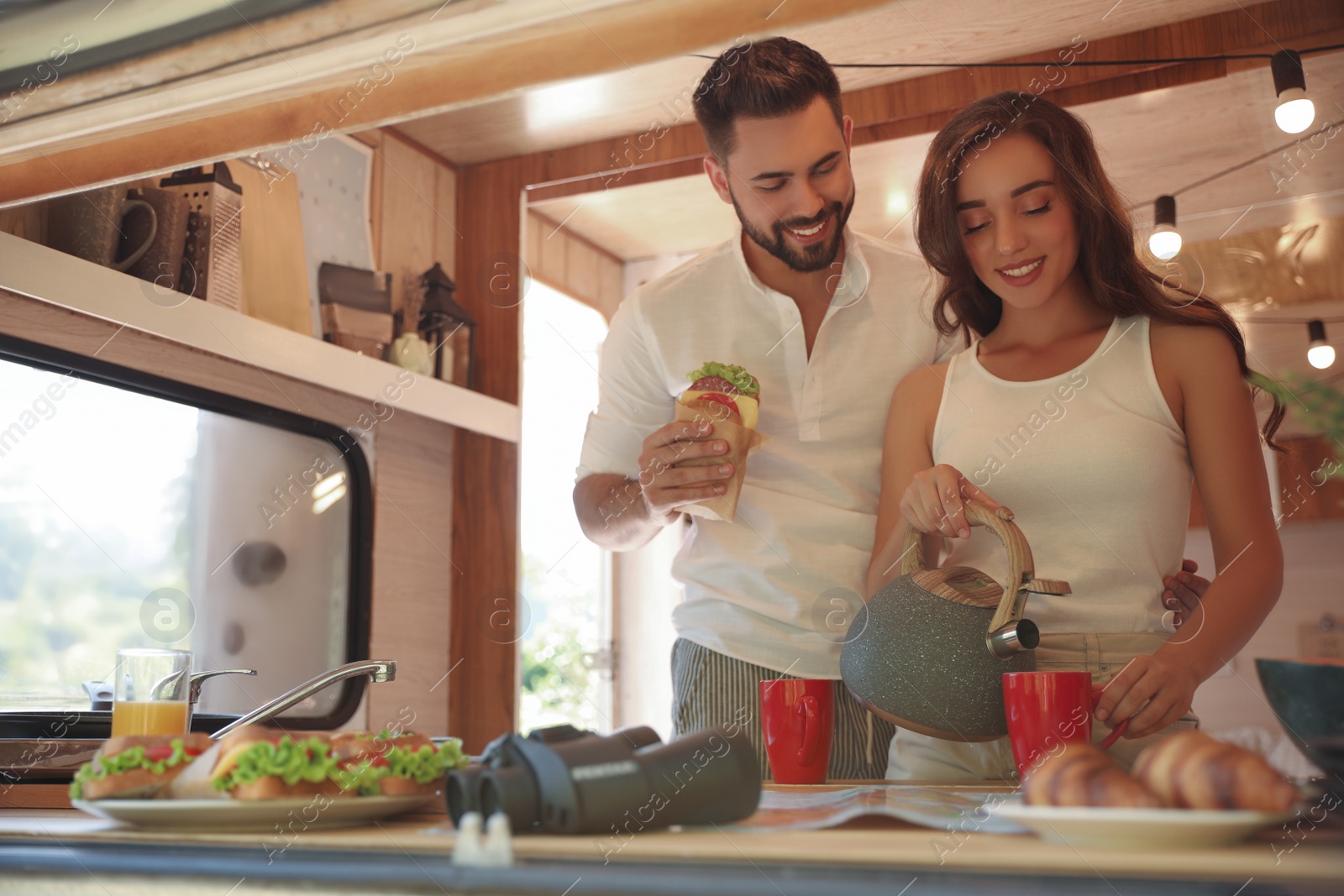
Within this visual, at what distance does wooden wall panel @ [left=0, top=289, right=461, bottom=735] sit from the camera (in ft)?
9.50

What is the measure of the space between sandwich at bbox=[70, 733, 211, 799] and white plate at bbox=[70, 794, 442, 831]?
11mm

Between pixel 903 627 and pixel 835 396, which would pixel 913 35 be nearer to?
pixel 835 396

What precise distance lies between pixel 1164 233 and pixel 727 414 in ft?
7.31

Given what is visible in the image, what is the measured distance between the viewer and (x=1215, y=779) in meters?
0.63

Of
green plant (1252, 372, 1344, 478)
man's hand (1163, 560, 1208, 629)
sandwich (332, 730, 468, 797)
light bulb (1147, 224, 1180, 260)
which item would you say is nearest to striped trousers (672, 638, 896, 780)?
man's hand (1163, 560, 1208, 629)

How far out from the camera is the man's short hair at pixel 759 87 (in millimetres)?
1826

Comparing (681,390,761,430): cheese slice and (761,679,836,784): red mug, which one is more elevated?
(681,390,761,430): cheese slice

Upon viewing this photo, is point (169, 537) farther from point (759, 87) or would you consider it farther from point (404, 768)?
point (404, 768)

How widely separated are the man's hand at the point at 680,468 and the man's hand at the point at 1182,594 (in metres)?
0.60

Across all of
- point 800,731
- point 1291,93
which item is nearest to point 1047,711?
point 800,731

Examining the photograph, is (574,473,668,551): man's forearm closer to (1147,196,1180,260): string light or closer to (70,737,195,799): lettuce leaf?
(70,737,195,799): lettuce leaf

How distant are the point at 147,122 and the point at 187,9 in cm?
13

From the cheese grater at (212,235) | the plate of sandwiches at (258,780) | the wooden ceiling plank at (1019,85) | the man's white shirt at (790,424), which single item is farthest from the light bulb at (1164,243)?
the plate of sandwiches at (258,780)

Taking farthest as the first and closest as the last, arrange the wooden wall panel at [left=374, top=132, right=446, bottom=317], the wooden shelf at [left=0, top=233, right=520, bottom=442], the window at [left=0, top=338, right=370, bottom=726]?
the wooden wall panel at [left=374, top=132, right=446, bottom=317] → the window at [left=0, top=338, right=370, bottom=726] → the wooden shelf at [left=0, top=233, right=520, bottom=442]
